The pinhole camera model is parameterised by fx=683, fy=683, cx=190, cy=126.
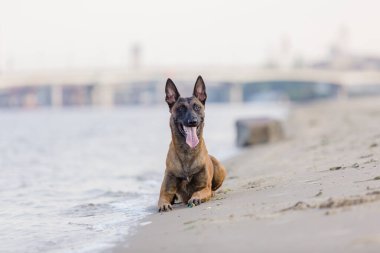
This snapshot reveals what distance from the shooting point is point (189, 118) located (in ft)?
24.6

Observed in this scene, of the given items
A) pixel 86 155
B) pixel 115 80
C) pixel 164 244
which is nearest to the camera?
pixel 164 244

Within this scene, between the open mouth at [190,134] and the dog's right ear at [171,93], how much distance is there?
1.40ft

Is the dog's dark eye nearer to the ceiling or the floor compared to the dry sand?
nearer to the ceiling

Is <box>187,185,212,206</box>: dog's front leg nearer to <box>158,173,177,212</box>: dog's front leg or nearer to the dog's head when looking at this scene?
<box>158,173,177,212</box>: dog's front leg

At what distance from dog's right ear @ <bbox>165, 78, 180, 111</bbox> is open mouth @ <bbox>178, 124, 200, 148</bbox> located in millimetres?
427

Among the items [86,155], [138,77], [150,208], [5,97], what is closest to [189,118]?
[150,208]

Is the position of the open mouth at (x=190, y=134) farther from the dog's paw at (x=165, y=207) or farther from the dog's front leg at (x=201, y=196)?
the dog's paw at (x=165, y=207)

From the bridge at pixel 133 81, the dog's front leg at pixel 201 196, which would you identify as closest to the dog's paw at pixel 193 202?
the dog's front leg at pixel 201 196

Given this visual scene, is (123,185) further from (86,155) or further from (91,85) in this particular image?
(91,85)

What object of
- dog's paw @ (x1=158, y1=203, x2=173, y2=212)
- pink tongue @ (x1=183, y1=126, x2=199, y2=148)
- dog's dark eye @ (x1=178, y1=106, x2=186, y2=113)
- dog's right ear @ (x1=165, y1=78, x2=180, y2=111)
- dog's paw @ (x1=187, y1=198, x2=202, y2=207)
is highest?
dog's right ear @ (x1=165, y1=78, x2=180, y2=111)

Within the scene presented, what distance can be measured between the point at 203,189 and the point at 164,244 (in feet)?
8.23

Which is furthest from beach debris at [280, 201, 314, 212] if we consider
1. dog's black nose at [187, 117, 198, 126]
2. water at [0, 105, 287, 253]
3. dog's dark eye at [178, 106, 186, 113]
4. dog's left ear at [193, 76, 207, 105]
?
dog's left ear at [193, 76, 207, 105]

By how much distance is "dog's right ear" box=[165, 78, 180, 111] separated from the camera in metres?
7.96

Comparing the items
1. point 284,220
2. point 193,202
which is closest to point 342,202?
point 284,220
